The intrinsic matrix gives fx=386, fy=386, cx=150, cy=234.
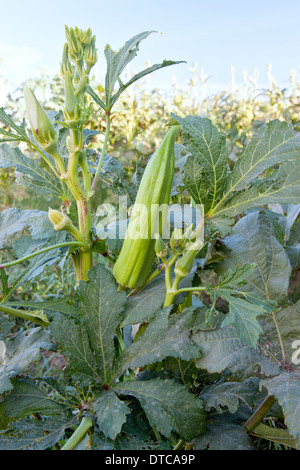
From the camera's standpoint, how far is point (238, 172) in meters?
0.70

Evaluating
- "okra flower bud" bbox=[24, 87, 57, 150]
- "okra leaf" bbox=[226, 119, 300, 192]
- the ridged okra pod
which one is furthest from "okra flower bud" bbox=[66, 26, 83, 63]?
"okra leaf" bbox=[226, 119, 300, 192]

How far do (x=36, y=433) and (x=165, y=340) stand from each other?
0.90ft

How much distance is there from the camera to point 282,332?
689 millimetres

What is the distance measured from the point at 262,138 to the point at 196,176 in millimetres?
132

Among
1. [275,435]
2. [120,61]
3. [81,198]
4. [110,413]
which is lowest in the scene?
[275,435]

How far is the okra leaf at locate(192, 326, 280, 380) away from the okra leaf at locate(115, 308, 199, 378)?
0.06 ft

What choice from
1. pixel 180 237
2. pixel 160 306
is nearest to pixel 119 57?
pixel 180 237

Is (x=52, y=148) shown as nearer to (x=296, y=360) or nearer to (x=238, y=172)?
(x=238, y=172)

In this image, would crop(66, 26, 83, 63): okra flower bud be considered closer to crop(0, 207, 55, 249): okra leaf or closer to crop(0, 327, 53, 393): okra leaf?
crop(0, 207, 55, 249): okra leaf

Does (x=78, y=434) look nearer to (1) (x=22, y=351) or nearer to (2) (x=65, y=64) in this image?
(1) (x=22, y=351)

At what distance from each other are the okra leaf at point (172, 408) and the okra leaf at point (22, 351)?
20 cm

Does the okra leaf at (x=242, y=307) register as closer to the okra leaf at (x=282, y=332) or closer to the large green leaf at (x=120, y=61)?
the okra leaf at (x=282, y=332)
